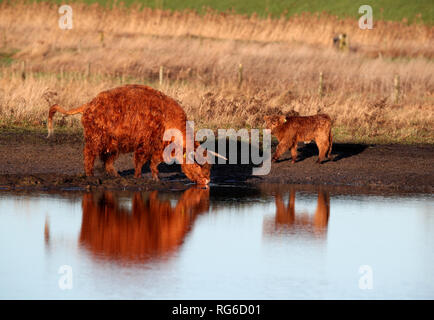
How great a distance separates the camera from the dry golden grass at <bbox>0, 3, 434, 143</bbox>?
70.0 ft

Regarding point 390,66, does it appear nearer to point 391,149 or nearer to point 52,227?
point 391,149

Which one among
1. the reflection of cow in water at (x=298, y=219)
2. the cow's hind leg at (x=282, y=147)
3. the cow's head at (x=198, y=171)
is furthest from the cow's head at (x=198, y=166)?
the cow's hind leg at (x=282, y=147)

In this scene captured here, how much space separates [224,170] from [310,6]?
43182mm

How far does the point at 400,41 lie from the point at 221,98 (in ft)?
64.6

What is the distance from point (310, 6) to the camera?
187ft

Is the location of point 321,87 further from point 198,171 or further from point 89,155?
point 89,155

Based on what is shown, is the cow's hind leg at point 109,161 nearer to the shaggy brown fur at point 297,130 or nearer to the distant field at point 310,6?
the shaggy brown fur at point 297,130

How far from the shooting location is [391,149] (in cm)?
1847

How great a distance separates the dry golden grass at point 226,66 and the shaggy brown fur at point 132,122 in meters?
6.97

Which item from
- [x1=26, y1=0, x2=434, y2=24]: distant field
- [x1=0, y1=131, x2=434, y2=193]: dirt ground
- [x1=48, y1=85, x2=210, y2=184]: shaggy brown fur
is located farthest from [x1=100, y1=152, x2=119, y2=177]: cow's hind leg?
[x1=26, y1=0, x2=434, y2=24]: distant field

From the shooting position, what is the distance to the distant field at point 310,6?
5375 cm

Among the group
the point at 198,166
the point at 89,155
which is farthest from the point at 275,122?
the point at 89,155
